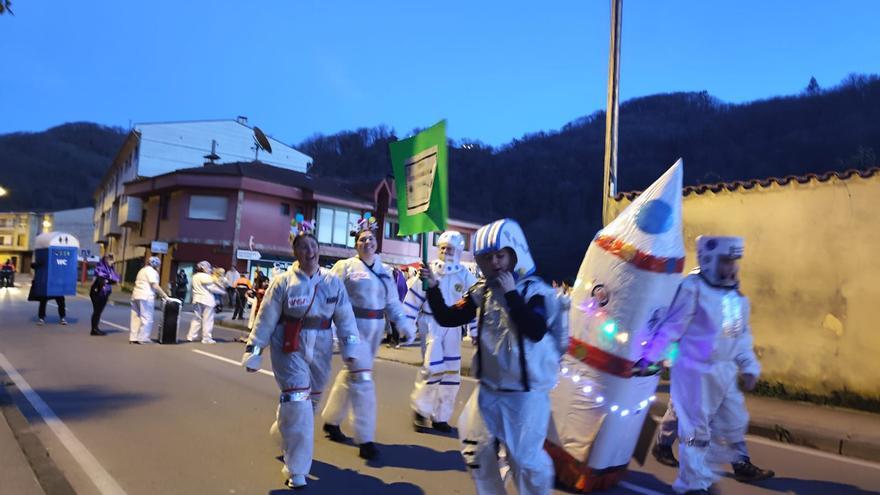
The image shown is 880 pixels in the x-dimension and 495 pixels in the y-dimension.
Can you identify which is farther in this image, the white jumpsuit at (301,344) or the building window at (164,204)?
the building window at (164,204)

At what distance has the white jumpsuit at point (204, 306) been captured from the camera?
14.6 m

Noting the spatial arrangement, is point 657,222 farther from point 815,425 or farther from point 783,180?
point 783,180

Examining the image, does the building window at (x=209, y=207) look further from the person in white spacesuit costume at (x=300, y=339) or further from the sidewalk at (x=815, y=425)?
the person in white spacesuit costume at (x=300, y=339)

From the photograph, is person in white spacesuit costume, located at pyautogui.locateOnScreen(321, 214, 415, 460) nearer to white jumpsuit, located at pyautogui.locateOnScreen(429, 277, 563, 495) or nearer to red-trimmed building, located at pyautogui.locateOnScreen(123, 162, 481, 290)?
white jumpsuit, located at pyautogui.locateOnScreen(429, 277, 563, 495)

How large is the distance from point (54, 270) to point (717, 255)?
58.1 feet

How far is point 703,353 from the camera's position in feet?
15.5

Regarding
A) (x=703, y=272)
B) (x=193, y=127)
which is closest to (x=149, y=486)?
(x=703, y=272)

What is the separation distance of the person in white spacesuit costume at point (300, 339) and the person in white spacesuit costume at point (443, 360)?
1.63 m

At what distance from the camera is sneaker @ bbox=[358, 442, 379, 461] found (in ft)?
18.2

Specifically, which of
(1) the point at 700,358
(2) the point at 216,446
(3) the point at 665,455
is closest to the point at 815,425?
(3) the point at 665,455

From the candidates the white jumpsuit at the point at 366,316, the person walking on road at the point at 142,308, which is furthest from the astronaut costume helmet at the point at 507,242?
the person walking on road at the point at 142,308

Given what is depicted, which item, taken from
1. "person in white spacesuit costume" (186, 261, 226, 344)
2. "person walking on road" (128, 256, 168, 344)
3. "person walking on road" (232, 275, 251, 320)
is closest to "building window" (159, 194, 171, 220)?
"person walking on road" (232, 275, 251, 320)

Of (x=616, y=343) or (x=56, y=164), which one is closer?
(x=616, y=343)

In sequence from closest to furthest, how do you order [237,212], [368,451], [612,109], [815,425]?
[368,451] < [815,425] < [612,109] < [237,212]
